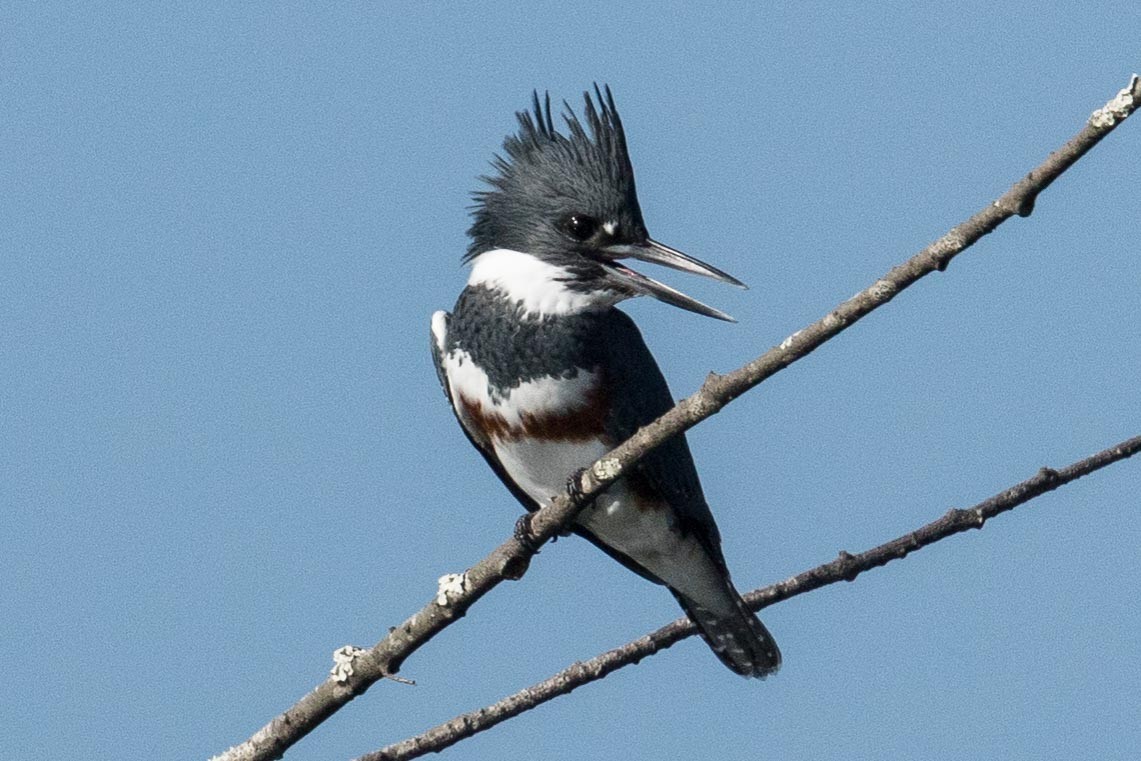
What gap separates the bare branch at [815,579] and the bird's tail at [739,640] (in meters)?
1.20

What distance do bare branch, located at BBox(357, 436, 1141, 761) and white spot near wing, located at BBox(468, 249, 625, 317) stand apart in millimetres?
1116

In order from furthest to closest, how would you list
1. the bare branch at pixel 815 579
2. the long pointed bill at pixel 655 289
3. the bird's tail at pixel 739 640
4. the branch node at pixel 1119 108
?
the bird's tail at pixel 739 640
the long pointed bill at pixel 655 289
the bare branch at pixel 815 579
the branch node at pixel 1119 108

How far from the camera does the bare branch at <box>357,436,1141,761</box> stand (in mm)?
3164

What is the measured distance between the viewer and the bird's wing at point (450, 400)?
4637 mm

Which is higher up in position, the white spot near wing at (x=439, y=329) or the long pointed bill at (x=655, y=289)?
the white spot near wing at (x=439, y=329)

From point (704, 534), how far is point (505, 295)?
0.95 m

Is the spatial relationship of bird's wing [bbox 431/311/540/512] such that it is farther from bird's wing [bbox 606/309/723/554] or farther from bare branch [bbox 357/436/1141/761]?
bare branch [bbox 357/436/1141/761]

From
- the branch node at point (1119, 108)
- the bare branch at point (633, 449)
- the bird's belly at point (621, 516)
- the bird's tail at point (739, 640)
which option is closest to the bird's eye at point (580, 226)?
the bird's belly at point (621, 516)

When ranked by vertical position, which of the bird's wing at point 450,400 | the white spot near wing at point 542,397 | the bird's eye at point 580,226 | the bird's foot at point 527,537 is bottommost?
the bird's foot at point 527,537

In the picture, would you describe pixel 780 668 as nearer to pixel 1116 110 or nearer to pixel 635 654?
pixel 635 654

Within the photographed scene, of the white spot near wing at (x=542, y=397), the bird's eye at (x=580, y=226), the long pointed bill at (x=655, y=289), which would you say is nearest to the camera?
the long pointed bill at (x=655, y=289)

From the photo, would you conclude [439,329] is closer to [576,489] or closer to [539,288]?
[539,288]

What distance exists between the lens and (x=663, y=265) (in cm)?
435

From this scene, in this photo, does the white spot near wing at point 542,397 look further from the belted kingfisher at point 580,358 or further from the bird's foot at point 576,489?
the bird's foot at point 576,489
